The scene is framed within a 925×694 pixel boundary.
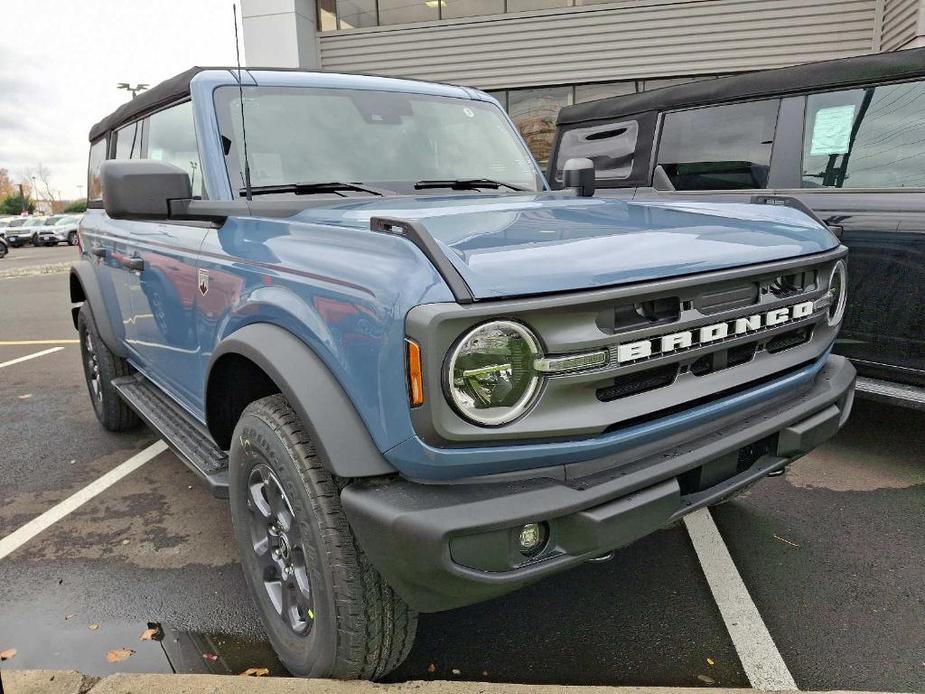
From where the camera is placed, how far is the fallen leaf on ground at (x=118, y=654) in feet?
7.88

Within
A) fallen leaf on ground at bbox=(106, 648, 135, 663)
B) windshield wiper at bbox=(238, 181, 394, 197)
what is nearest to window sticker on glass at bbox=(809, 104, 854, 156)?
windshield wiper at bbox=(238, 181, 394, 197)

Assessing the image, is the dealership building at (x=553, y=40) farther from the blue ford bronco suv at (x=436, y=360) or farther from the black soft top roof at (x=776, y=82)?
the blue ford bronco suv at (x=436, y=360)

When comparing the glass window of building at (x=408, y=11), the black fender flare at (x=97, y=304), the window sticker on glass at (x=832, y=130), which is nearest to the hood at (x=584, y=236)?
the window sticker on glass at (x=832, y=130)

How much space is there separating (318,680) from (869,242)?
3.31 m

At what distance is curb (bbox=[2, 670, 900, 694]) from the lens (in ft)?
6.33

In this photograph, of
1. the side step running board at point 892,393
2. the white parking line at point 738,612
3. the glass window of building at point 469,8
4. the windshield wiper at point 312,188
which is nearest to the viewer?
the white parking line at point 738,612

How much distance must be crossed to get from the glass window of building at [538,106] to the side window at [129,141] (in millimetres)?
9900

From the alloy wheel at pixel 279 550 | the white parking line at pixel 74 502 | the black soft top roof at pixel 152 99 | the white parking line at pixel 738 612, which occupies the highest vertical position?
the black soft top roof at pixel 152 99

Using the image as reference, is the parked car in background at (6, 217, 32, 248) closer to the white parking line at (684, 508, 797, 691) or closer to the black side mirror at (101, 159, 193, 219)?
the black side mirror at (101, 159, 193, 219)

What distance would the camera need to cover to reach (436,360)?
1.59 m

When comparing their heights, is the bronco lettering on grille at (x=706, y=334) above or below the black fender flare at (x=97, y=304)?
above

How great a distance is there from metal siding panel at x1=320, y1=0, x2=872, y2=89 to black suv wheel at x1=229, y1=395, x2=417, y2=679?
34.6ft

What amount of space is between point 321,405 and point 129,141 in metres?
3.10

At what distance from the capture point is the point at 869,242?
3.62 meters
